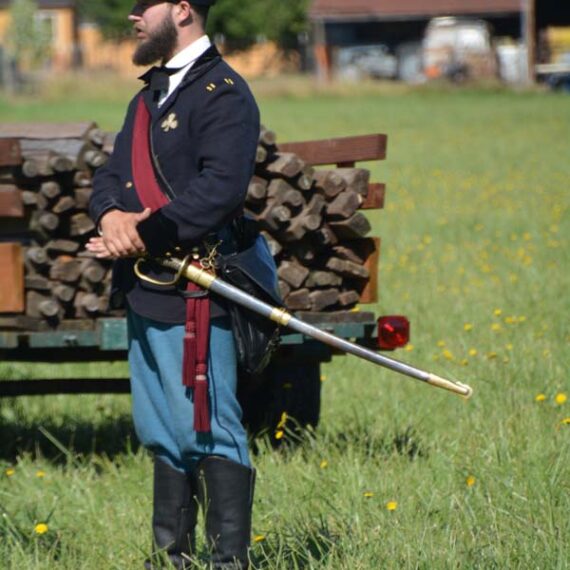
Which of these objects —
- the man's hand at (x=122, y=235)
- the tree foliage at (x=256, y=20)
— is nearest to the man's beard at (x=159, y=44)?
the man's hand at (x=122, y=235)

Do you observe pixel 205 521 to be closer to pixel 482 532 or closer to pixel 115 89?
pixel 482 532

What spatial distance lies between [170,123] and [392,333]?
1635 millimetres

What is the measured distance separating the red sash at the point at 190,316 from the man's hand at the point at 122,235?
8cm

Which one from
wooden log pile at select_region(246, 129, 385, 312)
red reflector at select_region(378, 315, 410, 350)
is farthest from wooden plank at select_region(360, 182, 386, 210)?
red reflector at select_region(378, 315, 410, 350)

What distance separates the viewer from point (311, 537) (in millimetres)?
4492

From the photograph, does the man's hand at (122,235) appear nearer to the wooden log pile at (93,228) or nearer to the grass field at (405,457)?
the grass field at (405,457)

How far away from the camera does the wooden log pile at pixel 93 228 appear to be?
5379 millimetres

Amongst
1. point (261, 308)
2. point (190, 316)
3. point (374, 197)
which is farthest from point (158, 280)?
point (374, 197)

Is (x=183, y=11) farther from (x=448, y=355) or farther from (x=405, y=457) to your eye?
(x=448, y=355)

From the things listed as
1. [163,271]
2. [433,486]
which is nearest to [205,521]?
[163,271]

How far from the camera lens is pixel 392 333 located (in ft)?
17.6

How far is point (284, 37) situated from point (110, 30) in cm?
986

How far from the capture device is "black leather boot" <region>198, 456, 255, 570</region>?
13.5 ft

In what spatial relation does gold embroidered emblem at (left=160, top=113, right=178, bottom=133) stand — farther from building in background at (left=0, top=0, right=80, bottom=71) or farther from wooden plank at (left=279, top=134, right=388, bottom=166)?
building in background at (left=0, top=0, right=80, bottom=71)
